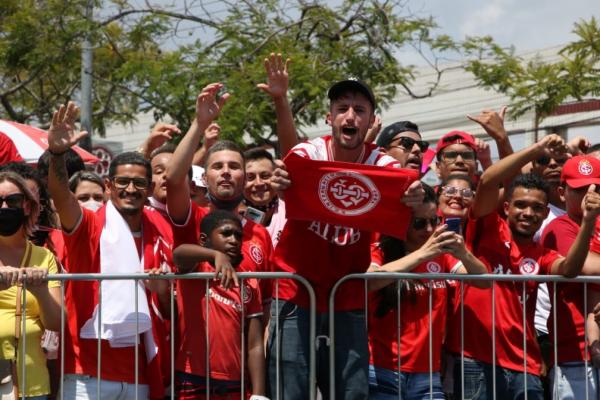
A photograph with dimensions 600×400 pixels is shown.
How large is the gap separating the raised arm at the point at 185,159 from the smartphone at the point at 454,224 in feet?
4.83

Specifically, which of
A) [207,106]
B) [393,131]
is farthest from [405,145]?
[207,106]

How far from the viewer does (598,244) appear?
22.2 feet

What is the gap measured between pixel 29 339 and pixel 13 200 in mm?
780

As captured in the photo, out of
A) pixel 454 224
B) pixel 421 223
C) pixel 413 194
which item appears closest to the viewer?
pixel 413 194

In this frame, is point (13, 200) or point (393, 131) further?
point (393, 131)

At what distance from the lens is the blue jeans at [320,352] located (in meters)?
6.18

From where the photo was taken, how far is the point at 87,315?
641 centimetres

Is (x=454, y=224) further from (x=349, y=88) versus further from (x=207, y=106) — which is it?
(x=207, y=106)

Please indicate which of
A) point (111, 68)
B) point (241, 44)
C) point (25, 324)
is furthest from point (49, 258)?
point (111, 68)

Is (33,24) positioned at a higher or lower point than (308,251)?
higher

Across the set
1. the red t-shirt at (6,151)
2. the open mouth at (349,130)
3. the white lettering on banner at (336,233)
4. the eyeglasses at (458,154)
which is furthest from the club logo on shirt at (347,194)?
the red t-shirt at (6,151)

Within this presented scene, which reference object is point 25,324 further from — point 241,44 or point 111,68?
point 111,68

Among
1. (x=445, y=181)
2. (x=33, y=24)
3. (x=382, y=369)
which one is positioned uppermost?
(x=33, y=24)

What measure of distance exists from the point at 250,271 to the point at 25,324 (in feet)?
4.21
